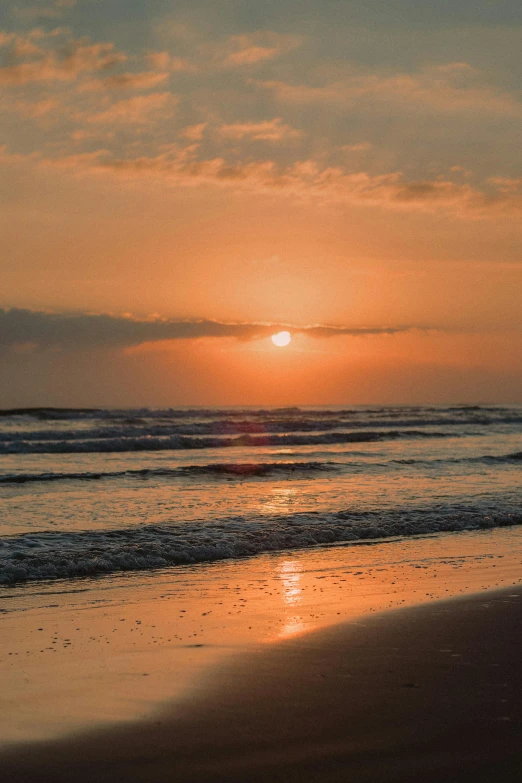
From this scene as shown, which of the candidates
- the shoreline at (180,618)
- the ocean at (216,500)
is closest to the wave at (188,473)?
the ocean at (216,500)

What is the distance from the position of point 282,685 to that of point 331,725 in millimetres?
830

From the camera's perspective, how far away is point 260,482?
21.2m

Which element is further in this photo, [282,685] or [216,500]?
[216,500]

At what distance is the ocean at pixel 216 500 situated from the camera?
1137cm

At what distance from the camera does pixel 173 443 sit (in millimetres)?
37219

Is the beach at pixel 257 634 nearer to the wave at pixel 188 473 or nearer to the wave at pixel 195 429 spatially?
the wave at pixel 188 473

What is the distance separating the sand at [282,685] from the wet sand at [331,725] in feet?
0.04

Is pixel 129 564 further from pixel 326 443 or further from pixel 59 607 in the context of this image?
pixel 326 443

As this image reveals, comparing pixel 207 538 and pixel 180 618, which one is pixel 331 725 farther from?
pixel 207 538

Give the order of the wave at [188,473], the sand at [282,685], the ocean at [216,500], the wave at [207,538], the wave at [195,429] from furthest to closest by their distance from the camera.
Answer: the wave at [195,429] < the wave at [188,473] < the ocean at [216,500] < the wave at [207,538] < the sand at [282,685]

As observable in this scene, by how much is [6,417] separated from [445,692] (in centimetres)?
5752

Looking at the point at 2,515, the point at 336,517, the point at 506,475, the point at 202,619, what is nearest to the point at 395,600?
the point at 202,619

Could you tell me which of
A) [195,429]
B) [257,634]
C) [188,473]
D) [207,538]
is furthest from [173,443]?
[257,634]

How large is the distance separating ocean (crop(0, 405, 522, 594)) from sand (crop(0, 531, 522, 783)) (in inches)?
86.2
